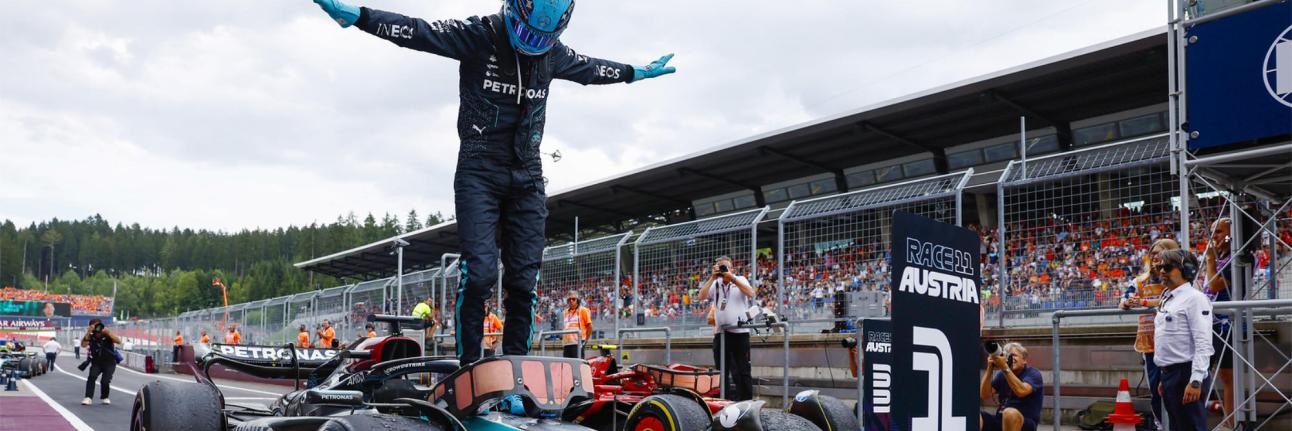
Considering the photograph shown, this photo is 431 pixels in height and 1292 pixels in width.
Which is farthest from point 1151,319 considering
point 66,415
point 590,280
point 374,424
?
point 66,415

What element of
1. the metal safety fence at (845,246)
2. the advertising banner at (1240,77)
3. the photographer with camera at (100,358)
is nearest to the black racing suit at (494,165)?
the advertising banner at (1240,77)

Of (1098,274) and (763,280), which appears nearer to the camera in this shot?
(1098,274)

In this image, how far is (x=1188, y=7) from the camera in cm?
869

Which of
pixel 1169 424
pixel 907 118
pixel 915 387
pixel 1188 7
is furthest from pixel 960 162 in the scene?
pixel 915 387

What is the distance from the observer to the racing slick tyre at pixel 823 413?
A: 5.35 meters

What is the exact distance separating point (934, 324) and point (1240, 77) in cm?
612

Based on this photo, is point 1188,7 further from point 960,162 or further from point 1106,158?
point 960,162

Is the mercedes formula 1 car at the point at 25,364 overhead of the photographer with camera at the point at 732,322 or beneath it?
beneath

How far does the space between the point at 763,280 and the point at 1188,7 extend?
21.8 feet

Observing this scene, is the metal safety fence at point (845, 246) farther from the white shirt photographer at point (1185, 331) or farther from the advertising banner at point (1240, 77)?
the white shirt photographer at point (1185, 331)

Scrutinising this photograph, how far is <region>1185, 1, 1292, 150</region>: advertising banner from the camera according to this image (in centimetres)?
794

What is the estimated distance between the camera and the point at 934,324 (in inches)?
140

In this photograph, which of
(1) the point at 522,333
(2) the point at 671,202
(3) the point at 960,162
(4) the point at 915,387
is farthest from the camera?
(2) the point at 671,202

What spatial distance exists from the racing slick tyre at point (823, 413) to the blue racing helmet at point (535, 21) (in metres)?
2.32
